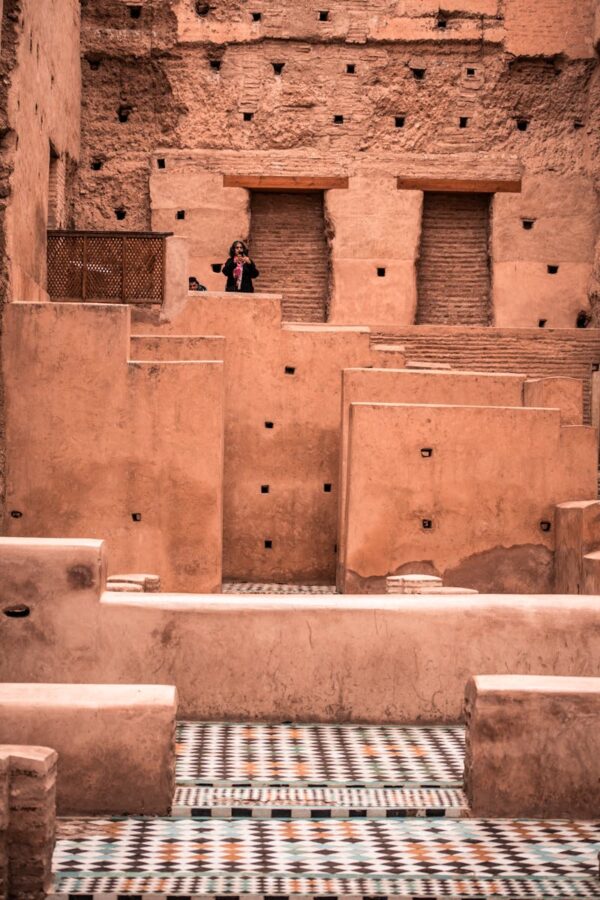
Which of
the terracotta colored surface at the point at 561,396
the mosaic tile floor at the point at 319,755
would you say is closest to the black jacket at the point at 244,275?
the terracotta colored surface at the point at 561,396

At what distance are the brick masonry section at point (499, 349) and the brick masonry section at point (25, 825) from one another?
41.6 ft

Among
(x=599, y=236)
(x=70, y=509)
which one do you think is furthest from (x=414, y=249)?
(x=70, y=509)

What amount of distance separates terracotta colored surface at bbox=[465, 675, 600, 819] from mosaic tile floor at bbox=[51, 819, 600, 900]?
11cm

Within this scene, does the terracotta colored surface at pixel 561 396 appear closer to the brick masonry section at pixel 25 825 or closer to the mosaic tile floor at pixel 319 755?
the mosaic tile floor at pixel 319 755

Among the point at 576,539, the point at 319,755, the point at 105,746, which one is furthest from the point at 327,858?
the point at 576,539

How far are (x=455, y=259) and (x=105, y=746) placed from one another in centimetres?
1617

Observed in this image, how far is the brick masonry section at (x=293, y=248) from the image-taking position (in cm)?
2191

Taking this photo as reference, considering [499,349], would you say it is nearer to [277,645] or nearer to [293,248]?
[293,248]

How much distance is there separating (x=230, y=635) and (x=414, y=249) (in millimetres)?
13700

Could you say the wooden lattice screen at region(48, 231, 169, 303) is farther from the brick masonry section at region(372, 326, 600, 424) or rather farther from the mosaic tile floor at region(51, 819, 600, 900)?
the mosaic tile floor at region(51, 819, 600, 900)

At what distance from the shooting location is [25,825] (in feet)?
19.7

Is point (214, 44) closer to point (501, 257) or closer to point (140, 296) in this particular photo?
point (501, 257)

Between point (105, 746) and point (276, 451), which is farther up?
point (276, 451)

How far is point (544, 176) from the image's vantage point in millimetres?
22125
